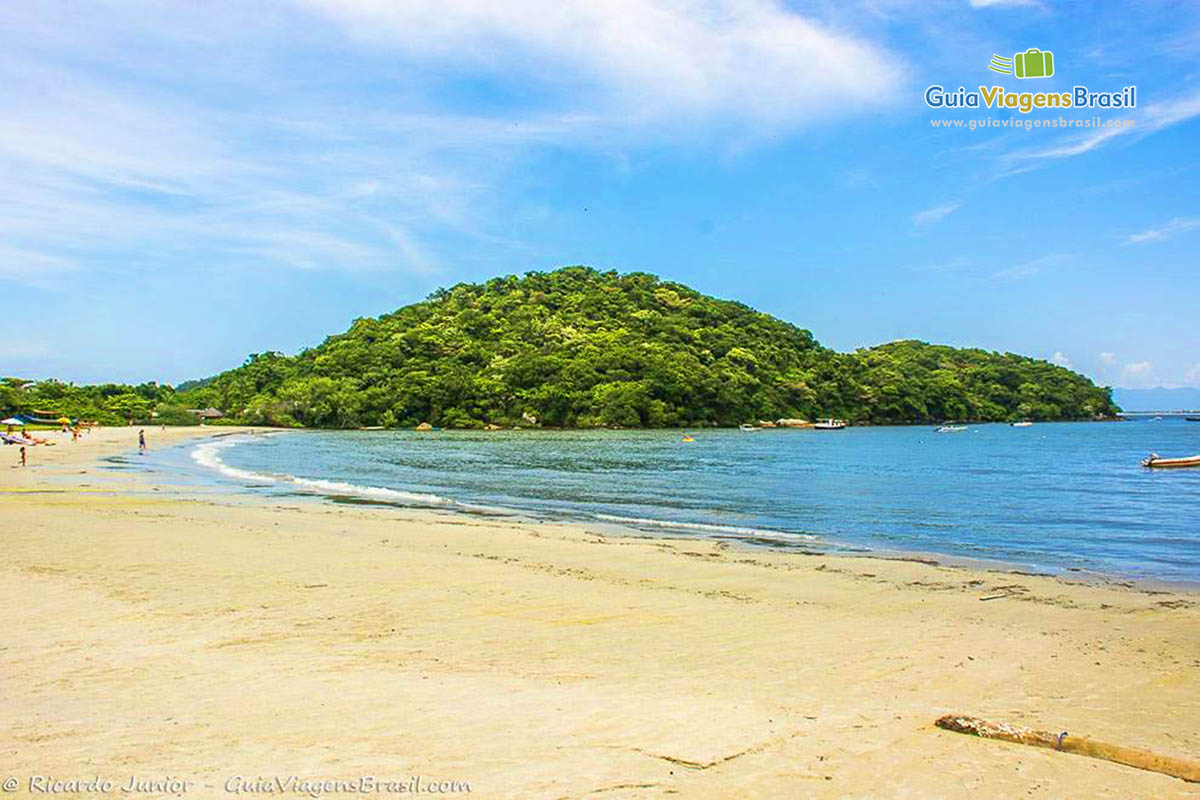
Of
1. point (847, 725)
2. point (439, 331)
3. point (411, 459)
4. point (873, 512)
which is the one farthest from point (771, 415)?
point (847, 725)

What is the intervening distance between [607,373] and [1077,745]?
128 metres

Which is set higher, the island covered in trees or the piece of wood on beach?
the island covered in trees

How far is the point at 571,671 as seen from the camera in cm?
794

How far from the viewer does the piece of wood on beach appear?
17.5ft

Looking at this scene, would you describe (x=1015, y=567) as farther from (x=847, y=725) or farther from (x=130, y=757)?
(x=130, y=757)

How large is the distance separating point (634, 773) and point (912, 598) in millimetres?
8820

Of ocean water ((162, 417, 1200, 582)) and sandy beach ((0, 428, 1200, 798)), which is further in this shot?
ocean water ((162, 417, 1200, 582))

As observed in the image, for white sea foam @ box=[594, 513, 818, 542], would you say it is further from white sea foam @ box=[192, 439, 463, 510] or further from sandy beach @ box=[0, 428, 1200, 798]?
white sea foam @ box=[192, 439, 463, 510]

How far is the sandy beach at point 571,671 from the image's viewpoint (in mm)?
5188

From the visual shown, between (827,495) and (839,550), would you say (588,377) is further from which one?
(839,550)

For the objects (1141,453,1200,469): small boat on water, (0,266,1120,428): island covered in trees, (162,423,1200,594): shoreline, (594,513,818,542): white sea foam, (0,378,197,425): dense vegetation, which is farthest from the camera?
(0,266,1120,428): island covered in trees

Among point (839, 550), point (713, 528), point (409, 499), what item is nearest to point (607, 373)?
point (409, 499)

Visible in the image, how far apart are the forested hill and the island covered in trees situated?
31 cm

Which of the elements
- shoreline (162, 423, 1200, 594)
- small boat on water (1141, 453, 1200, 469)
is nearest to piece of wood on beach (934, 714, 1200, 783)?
shoreline (162, 423, 1200, 594)
